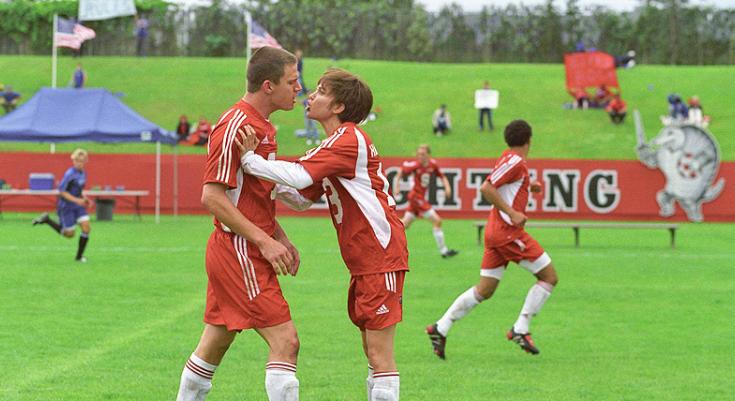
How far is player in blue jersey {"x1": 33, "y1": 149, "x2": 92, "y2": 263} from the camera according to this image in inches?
792

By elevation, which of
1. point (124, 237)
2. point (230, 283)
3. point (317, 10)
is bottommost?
point (124, 237)

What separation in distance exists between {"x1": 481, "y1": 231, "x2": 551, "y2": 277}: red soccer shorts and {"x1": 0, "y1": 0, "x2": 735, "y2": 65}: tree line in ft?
220

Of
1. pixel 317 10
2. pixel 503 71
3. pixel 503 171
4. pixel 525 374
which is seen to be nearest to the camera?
pixel 525 374

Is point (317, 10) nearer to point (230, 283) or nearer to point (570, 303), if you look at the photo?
A: point (570, 303)

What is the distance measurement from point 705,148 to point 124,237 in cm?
2077

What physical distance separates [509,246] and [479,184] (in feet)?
89.7

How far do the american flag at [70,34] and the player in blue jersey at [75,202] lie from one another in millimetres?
22118

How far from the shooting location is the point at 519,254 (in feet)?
36.2

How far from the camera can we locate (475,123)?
53188 millimetres

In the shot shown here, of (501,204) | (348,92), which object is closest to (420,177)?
(501,204)

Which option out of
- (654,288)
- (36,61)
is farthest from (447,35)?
(654,288)

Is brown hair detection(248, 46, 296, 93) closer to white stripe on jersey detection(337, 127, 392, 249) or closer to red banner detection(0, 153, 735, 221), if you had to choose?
white stripe on jersey detection(337, 127, 392, 249)

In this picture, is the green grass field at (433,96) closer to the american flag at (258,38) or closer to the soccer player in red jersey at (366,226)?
the american flag at (258,38)

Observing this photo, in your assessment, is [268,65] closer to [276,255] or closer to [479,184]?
[276,255]
